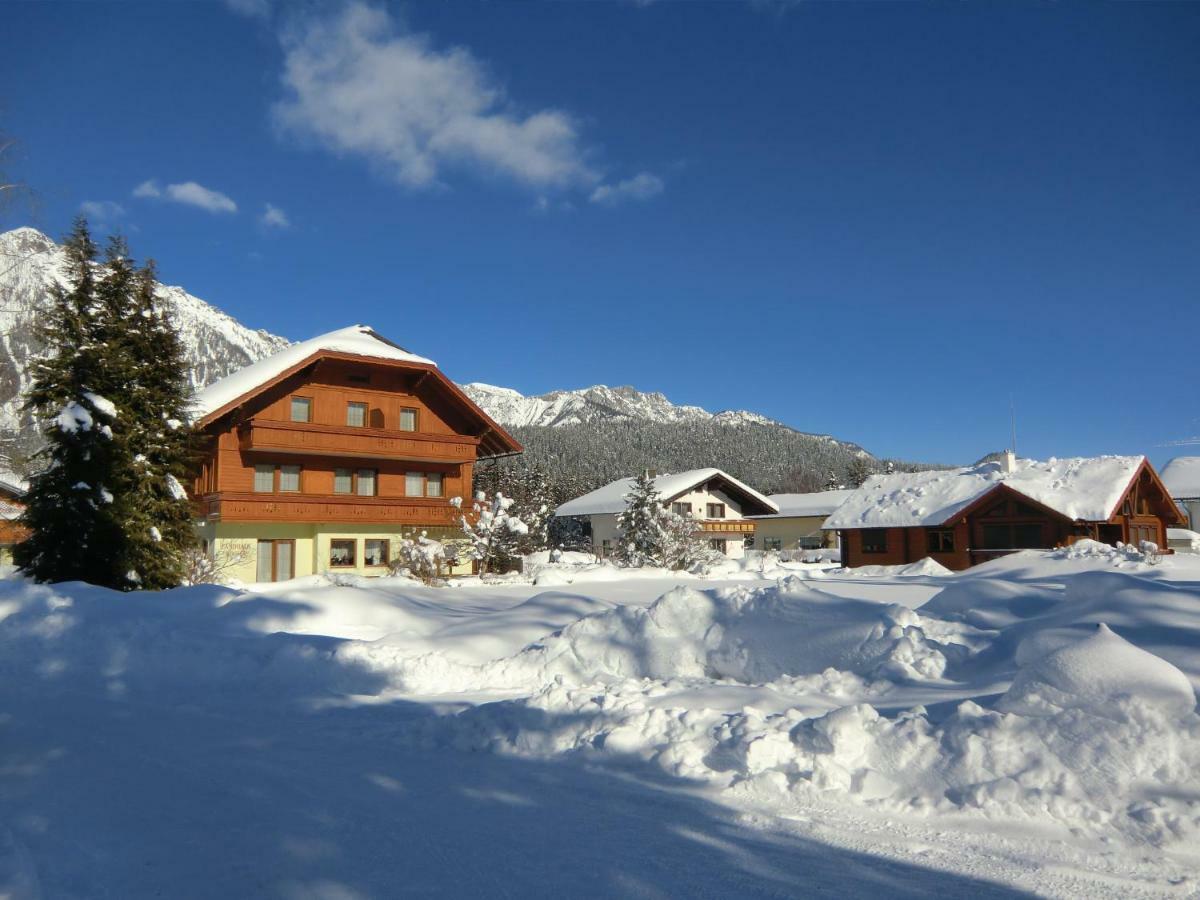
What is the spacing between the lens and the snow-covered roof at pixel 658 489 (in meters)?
55.5

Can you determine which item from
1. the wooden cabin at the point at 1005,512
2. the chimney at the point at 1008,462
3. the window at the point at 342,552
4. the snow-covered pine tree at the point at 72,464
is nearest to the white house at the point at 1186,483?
the wooden cabin at the point at 1005,512

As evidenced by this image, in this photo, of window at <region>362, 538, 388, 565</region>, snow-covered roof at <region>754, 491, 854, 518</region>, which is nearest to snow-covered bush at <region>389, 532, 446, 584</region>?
window at <region>362, 538, 388, 565</region>

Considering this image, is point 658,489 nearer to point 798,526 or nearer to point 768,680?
point 798,526

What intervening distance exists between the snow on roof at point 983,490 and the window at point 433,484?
21199 mm

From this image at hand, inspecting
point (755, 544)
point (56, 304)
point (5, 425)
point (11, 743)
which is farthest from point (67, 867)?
point (755, 544)

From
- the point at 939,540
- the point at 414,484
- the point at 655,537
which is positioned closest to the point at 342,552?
the point at 414,484

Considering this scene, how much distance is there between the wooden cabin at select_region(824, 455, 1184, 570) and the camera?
3709 centimetres

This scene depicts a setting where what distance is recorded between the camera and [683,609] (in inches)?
392

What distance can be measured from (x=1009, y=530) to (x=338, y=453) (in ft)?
101

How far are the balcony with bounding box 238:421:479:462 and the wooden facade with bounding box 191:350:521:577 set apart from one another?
0.13ft

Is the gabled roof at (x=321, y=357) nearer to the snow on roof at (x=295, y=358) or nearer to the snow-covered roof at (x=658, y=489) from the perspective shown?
the snow on roof at (x=295, y=358)

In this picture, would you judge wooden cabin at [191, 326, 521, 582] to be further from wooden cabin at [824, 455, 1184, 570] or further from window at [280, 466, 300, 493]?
wooden cabin at [824, 455, 1184, 570]

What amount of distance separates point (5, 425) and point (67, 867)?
1723cm

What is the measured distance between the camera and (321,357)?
30.5 metres
